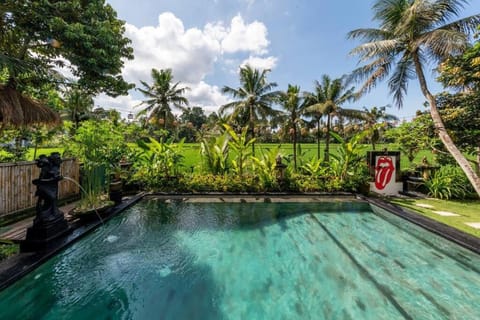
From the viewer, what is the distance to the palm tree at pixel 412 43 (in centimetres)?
585

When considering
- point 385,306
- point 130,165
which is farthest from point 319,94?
point 385,306

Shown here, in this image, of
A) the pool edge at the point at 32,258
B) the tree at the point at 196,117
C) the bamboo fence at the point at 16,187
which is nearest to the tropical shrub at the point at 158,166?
the bamboo fence at the point at 16,187

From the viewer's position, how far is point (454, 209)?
17.3ft

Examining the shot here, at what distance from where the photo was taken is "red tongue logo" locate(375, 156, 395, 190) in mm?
6934

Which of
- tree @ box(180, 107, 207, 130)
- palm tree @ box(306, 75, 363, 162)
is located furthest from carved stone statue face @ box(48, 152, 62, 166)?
tree @ box(180, 107, 207, 130)

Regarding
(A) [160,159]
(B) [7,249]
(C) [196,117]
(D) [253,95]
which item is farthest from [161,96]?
(C) [196,117]

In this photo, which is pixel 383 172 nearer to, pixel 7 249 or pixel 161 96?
pixel 7 249

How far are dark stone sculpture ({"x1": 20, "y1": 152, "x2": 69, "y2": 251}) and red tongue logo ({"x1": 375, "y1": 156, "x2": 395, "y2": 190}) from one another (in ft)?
27.9

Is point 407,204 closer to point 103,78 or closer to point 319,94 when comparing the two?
point 103,78

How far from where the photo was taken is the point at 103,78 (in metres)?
5.36

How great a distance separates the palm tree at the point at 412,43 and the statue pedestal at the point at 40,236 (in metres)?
9.53

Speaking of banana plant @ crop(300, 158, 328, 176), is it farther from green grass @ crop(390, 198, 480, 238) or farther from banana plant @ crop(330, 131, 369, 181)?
green grass @ crop(390, 198, 480, 238)

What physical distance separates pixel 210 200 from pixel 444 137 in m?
7.40

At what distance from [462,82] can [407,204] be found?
3943 millimetres
